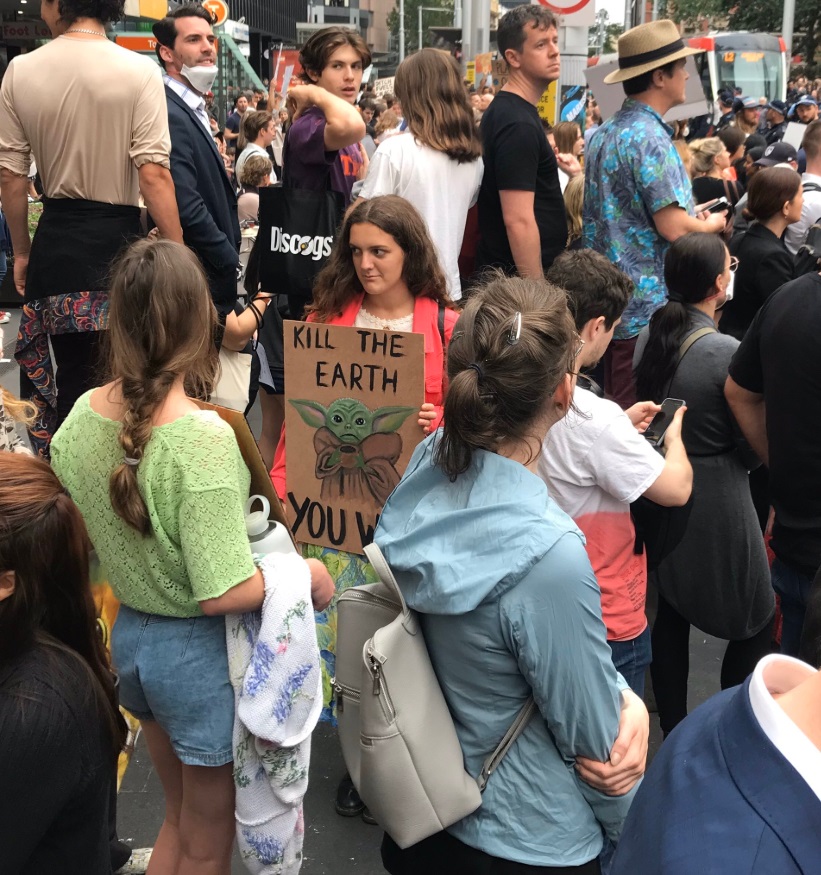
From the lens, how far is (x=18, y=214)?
13.2ft

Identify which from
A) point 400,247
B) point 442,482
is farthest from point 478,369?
point 400,247

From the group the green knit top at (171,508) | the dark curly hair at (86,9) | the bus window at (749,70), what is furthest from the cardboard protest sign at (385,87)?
the green knit top at (171,508)

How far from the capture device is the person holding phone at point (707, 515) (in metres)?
3.33

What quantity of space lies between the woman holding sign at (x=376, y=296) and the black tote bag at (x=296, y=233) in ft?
1.89

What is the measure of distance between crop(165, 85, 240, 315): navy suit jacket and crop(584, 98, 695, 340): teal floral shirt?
165 cm

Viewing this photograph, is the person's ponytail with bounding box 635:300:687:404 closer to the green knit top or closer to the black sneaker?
the black sneaker

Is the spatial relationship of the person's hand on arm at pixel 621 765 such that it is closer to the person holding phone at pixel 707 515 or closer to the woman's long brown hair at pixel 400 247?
the person holding phone at pixel 707 515

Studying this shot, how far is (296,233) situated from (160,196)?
52 cm

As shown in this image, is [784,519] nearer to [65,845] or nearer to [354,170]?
[65,845]

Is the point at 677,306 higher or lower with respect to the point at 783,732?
lower

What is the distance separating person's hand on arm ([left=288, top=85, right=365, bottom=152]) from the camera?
13.1ft

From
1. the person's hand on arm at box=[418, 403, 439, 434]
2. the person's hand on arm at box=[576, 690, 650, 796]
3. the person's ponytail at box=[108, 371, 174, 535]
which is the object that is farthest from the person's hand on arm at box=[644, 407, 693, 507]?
the person's ponytail at box=[108, 371, 174, 535]

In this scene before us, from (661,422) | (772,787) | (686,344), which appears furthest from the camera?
(686,344)

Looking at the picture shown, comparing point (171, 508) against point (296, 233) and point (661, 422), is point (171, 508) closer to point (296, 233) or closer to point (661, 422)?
point (661, 422)
